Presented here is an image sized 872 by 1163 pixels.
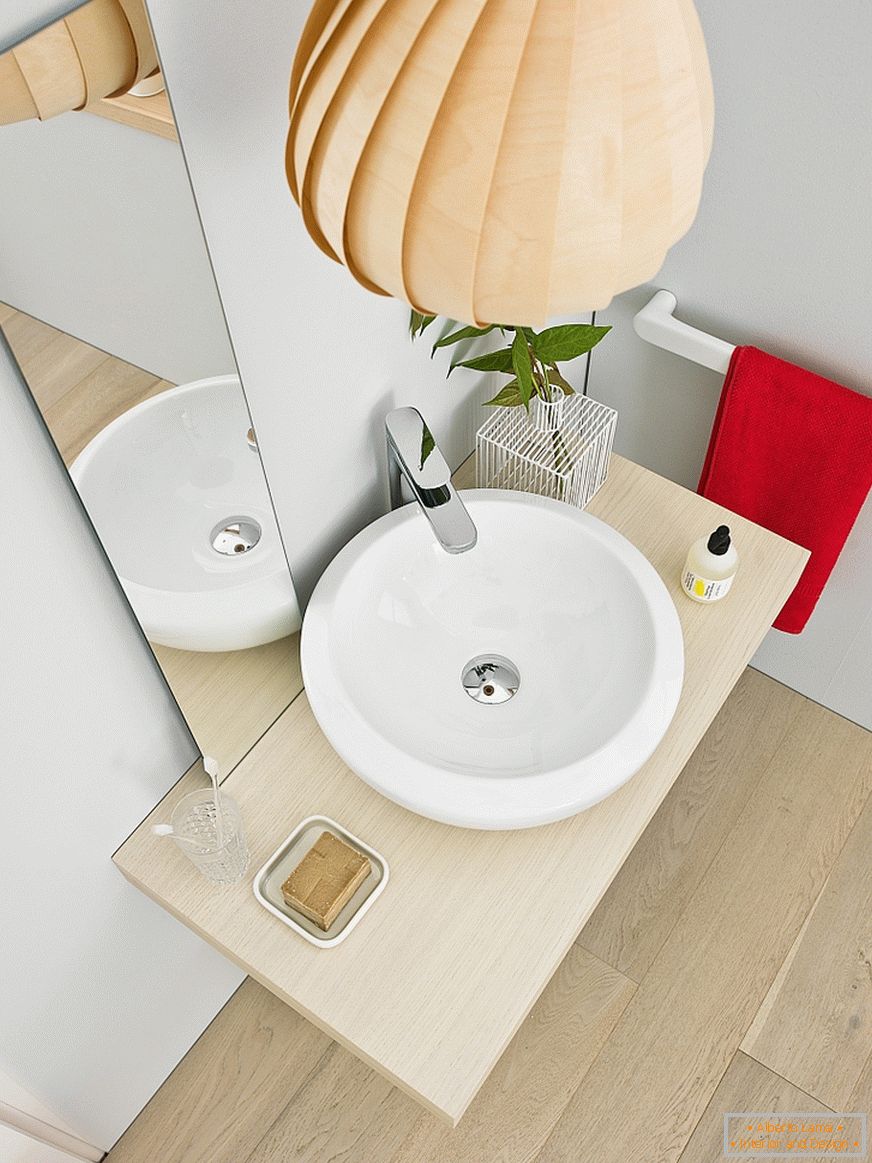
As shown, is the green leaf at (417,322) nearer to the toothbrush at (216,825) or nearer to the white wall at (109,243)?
the white wall at (109,243)

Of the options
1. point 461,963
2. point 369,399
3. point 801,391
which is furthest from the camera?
point 801,391

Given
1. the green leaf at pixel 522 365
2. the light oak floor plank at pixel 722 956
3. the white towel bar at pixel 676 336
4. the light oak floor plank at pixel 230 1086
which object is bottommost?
the light oak floor plank at pixel 722 956

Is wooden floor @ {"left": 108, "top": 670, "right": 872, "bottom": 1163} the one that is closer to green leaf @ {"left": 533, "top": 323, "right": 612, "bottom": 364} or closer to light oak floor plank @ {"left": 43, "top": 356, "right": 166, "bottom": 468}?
green leaf @ {"left": 533, "top": 323, "right": 612, "bottom": 364}

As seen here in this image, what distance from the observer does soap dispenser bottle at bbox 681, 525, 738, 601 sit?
50.0 inches

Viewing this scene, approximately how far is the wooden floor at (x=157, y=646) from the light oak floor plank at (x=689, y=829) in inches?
33.1

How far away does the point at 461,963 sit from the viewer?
1.07 m

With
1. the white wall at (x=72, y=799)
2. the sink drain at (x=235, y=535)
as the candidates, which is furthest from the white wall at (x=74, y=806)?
the sink drain at (x=235, y=535)

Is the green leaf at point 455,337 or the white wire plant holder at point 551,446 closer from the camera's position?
the green leaf at point 455,337

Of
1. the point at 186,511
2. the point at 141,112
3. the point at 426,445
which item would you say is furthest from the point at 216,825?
the point at 141,112

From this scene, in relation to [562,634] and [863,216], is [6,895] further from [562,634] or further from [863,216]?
[863,216]

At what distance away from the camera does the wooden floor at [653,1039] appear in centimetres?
163

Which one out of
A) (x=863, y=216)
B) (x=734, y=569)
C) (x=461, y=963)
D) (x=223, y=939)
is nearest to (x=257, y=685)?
(x=223, y=939)

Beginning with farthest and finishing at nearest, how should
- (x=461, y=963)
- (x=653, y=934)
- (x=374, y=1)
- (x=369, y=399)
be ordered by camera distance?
(x=653, y=934), (x=369, y=399), (x=461, y=963), (x=374, y=1)

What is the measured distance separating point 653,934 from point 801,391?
96 cm
